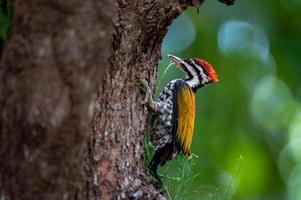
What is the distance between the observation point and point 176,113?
4.69 m

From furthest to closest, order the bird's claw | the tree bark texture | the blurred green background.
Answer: the blurred green background, the bird's claw, the tree bark texture

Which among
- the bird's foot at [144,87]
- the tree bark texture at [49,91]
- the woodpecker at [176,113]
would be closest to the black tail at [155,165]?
the woodpecker at [176,113]

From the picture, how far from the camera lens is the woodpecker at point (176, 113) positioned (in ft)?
13.8

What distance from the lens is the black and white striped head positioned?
4988 mm

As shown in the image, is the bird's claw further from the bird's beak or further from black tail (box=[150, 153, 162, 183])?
the bird's beak

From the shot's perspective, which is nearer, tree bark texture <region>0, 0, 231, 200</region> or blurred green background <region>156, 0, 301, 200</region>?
tree bark texture <region>0, 0, 231, 200</region>

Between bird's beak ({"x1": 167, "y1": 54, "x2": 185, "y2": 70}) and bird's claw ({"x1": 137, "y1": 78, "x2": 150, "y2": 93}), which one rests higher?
bird's beak ({"x1": 167, "y1": 54, "x2": 185, "y2": 70})

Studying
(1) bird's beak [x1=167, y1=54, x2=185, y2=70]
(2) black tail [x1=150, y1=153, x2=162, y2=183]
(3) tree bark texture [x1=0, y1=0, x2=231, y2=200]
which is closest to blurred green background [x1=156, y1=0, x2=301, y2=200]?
(1) bird's beak [x1=167, y1=54, x2=185, y2=70]

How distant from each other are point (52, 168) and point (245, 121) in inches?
155

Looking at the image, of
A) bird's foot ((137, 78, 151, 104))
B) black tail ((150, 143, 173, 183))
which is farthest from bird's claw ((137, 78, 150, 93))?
black tail ((150, 143, 173, 183))

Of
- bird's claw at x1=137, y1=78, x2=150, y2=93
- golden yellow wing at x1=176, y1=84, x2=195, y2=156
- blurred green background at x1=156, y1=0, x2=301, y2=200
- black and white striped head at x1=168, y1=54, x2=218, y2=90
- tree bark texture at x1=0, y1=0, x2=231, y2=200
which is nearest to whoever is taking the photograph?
tree bark texture at x1=0, y1=0, x2=231, y2=200

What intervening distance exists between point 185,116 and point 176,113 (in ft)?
0.22

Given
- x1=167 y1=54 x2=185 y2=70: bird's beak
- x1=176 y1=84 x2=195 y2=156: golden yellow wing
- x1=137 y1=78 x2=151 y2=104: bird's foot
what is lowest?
x1=176 y1=84 x2=195 y2=156: golden yellow wing

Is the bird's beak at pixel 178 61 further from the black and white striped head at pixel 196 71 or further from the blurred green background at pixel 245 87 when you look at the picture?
the blurred green background at pixel 245 87
